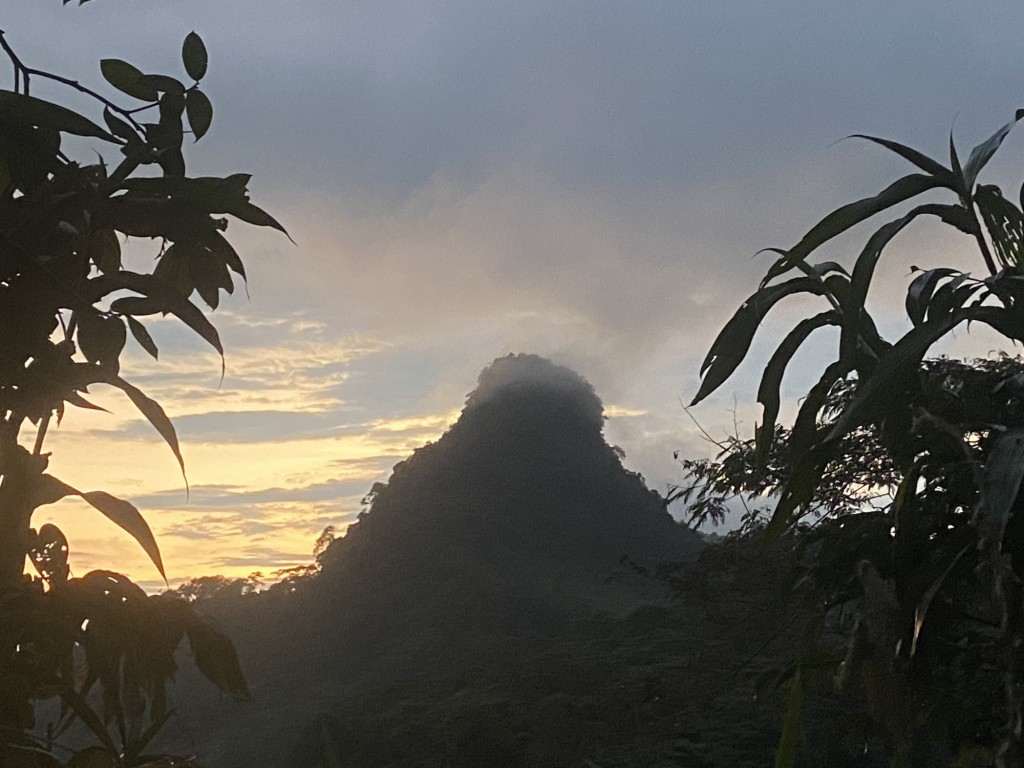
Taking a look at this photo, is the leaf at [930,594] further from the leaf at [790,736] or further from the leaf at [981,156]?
the leaf at [981,156]

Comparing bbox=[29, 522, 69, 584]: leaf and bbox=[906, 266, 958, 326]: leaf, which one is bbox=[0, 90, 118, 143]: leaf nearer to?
bbox=[29, 522, 69, 584]: leaf

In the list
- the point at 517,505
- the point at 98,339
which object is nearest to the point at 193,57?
the point at 98,339

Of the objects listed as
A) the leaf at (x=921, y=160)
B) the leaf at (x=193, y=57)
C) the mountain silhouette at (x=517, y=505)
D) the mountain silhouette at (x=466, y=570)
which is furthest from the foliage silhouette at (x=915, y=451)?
the mountain silhouette at (x=517, y=505)

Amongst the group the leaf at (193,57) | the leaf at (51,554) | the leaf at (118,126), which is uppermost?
the leaf at (193,57)

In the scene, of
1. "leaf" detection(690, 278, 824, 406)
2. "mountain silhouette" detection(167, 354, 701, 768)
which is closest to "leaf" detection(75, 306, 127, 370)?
"leaf" detection(690, 278, 824, 406)

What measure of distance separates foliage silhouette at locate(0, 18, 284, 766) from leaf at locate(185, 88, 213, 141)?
5 centimetres

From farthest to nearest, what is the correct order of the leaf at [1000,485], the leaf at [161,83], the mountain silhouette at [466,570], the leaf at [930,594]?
1. the mountain silhouette at [466,570]
2. the leaf at [161,83]
3. the leaf at [930,594]
4. the leaf at [1000,485]

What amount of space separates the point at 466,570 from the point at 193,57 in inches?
709

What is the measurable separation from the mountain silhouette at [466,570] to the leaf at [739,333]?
6505mm

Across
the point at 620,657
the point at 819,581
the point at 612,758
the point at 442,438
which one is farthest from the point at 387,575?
the point at 819,581

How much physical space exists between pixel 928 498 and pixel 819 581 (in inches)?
6.6

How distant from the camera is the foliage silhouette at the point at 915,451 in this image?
0.83 metres

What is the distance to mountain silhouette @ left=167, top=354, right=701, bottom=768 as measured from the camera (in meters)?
12.9

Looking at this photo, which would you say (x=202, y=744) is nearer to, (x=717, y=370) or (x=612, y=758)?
(x=612, y=758)
